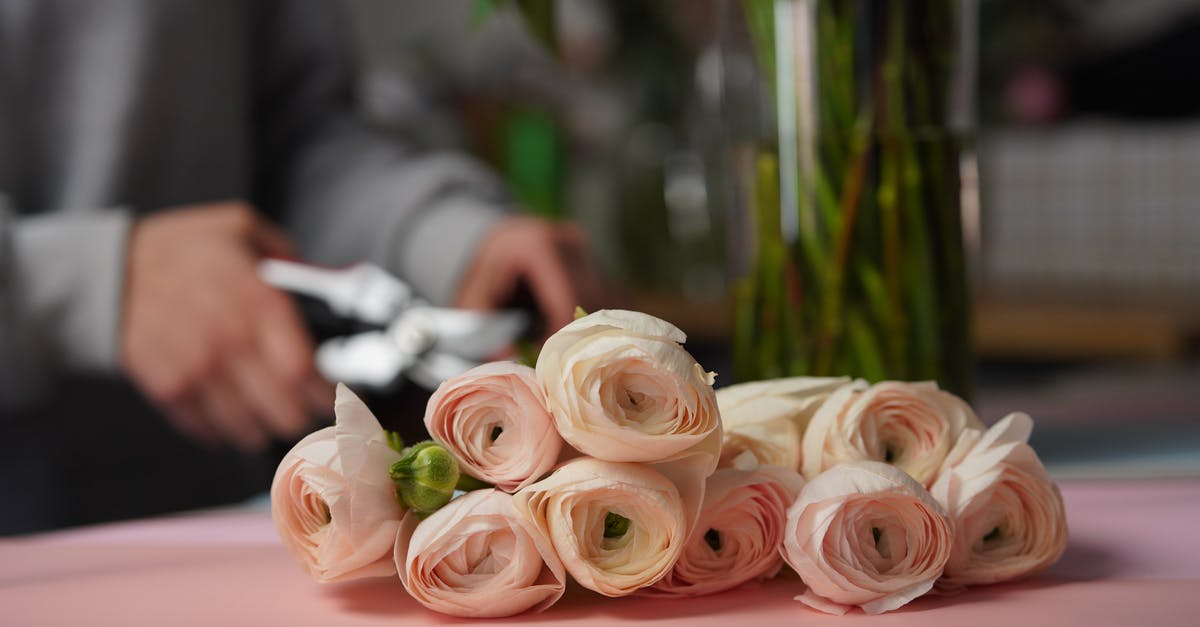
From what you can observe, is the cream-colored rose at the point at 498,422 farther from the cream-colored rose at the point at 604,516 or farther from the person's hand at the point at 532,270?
the person's hand at the point at 532,270

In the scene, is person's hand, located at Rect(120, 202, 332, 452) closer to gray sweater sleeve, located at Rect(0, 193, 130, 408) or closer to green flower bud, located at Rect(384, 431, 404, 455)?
gray sweater sleeve, located at Rect(0, 193, 130, 408)

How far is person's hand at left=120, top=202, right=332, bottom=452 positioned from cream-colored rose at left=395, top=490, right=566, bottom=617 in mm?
476

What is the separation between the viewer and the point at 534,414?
0.66 ft

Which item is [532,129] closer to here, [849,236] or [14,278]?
[14,278]

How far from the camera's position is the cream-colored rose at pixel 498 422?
8.0 inches

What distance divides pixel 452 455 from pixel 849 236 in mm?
183

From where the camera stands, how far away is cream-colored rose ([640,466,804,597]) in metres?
0.22

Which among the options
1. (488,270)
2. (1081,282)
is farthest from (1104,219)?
(488,270)

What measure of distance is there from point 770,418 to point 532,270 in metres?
0.50

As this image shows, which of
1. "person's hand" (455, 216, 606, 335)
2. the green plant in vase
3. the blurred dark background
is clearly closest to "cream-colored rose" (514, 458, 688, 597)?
the green plant in vase

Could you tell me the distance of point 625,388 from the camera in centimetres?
20

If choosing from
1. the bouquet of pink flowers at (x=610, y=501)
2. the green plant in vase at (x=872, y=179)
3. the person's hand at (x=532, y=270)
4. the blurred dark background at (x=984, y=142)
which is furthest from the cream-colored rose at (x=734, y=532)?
the blurred dark background at (x=984, y=142)

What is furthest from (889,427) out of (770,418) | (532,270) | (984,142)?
(984,142)

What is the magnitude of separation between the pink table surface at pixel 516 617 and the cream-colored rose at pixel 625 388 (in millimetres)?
36
